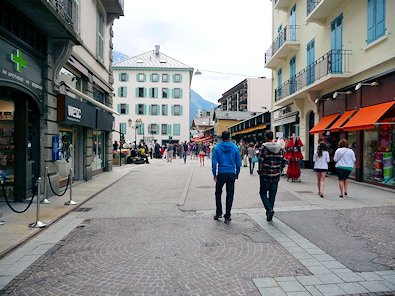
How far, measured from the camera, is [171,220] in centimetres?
691

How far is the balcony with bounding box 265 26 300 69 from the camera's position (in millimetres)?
20641

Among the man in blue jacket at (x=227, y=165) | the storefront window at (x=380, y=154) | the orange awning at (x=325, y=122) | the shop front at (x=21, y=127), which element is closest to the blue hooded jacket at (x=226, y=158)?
the man in blue jacket at (x=227, y=165)

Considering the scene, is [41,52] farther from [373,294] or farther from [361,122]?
[361,122]

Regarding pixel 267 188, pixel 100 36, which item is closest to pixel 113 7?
pixel 100 36

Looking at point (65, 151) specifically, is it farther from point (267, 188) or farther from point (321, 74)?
point (321, 74)

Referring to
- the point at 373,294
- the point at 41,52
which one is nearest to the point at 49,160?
the point at 41,52

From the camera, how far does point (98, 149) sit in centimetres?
1677

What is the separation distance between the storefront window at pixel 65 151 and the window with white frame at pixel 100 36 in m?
4.92

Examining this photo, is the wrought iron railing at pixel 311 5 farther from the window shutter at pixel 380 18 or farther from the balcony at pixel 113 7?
the balcony at pixel 113 7

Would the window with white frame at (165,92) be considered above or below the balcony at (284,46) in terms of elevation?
above

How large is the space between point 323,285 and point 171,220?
3.77 m

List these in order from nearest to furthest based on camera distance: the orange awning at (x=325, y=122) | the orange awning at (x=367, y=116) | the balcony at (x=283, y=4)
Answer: the orange awning at (x=367, y=116) < the orange awning at (x=325, y=122) < the balcony at (x=283, y=4)

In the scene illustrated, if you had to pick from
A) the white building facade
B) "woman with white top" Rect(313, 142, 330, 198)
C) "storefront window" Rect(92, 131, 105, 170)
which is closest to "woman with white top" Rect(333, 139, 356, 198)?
"woman with white top" Rect(313, 142, 330, 198)

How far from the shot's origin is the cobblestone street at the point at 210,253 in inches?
147
